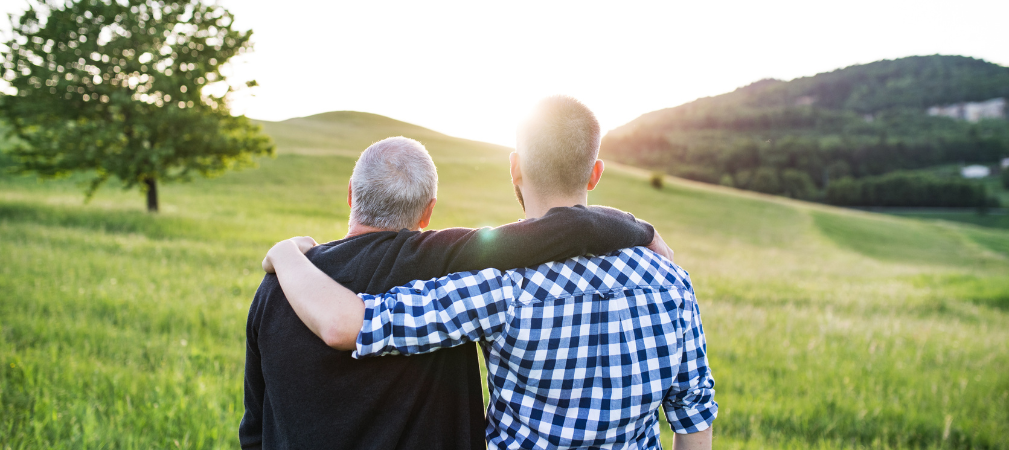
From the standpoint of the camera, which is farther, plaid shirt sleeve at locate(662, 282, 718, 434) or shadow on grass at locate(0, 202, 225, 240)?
shadow on grass at locate(0, 202, 225, 240)

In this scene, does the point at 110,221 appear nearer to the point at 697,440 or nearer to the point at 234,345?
the point at 234,345

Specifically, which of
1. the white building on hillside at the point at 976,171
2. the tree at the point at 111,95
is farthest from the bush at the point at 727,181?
the tree at the point at 111,95

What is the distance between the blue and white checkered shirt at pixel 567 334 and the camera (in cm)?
169

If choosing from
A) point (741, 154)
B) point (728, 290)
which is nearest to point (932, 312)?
point (728, 290)

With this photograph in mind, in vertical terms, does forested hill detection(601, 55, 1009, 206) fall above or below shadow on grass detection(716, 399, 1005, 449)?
above

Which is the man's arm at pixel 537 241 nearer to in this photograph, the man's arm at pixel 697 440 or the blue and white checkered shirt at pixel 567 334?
the blue and white checkered shirt at pixel 567 334

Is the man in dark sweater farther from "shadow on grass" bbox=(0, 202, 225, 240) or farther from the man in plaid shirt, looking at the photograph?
"shadow on grass" bbox=(0, 202, 225, 240)

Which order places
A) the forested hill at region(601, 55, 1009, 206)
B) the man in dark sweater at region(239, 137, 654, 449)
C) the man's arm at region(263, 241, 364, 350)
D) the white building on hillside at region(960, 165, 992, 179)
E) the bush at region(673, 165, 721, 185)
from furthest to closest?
the white building on hillside at region(960, 165, 992, 179) < the forested hill at region(601, 55, 1009, 206) < the bush at region(673, 165, 721, 185) < the man in dark sweater at region(239, 137, 654, 449) < the man's arm at region(263, 241, 364, 350)

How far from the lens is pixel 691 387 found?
6.41 ft

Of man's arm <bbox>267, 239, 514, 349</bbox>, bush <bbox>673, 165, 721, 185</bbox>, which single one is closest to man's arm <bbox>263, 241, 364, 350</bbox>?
man's arm <bbox>267, 239, 514, 349</bbox>

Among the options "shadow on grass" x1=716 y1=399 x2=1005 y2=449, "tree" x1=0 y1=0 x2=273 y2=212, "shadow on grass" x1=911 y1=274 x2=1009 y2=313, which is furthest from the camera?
"tree" x1=0 y1=0 x2=273 y2=212

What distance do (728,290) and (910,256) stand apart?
32692 millimetres

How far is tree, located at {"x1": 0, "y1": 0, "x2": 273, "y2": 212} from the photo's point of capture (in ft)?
54.3

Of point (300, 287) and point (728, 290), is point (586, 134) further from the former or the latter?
point (728, 290)
